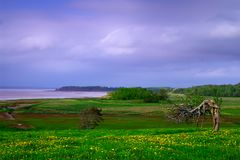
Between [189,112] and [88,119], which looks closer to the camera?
[189,112]

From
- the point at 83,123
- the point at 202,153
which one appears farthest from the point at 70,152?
the point at 83,123

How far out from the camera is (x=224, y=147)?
19797 mm

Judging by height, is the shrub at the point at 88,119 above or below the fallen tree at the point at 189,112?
below

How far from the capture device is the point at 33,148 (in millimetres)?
19094

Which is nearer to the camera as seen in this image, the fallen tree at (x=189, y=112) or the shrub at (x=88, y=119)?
the fallen tree at (x=189, y=112)

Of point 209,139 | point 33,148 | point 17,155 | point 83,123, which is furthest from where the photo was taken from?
point 83,123

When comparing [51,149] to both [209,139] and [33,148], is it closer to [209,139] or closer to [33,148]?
[33,148]

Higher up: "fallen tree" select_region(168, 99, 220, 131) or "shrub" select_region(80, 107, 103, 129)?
"fallen tree" select_region(168, 99, 220, 131)

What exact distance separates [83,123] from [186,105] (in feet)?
112

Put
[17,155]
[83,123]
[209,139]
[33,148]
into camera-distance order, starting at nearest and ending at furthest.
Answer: [17,155], [33,148], [209,139], [83,123]

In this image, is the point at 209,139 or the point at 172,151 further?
the point at 209,139

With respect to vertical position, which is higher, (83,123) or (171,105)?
(171,105)

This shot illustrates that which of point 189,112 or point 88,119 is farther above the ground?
point 189,112

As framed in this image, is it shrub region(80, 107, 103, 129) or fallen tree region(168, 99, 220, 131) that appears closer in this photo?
fallen tree region(168, 99, 220, 131)
